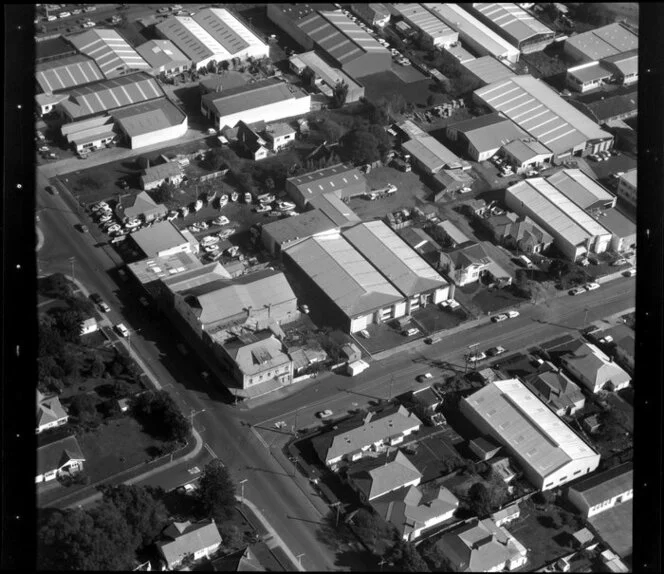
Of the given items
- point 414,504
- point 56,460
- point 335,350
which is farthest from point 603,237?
point 56,460

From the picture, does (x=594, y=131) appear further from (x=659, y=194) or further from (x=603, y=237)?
(x=659, y=194)

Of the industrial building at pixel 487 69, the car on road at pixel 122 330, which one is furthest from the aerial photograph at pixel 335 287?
the industrial building at pixel 487 69

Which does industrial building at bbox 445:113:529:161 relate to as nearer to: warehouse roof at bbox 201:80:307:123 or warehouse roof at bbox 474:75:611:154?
warehouse roof at bbox 474:75:611:154

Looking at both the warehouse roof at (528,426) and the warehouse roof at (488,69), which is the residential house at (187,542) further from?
the warehouse roof at (488,69)

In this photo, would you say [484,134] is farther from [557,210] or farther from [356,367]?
[356,367]

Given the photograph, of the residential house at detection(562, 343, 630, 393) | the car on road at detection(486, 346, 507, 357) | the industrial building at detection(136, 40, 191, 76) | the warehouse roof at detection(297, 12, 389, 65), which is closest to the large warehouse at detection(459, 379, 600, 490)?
the car on road at detection(486, 346, 507, 357)

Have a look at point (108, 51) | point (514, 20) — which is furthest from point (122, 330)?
point (514, 20)
